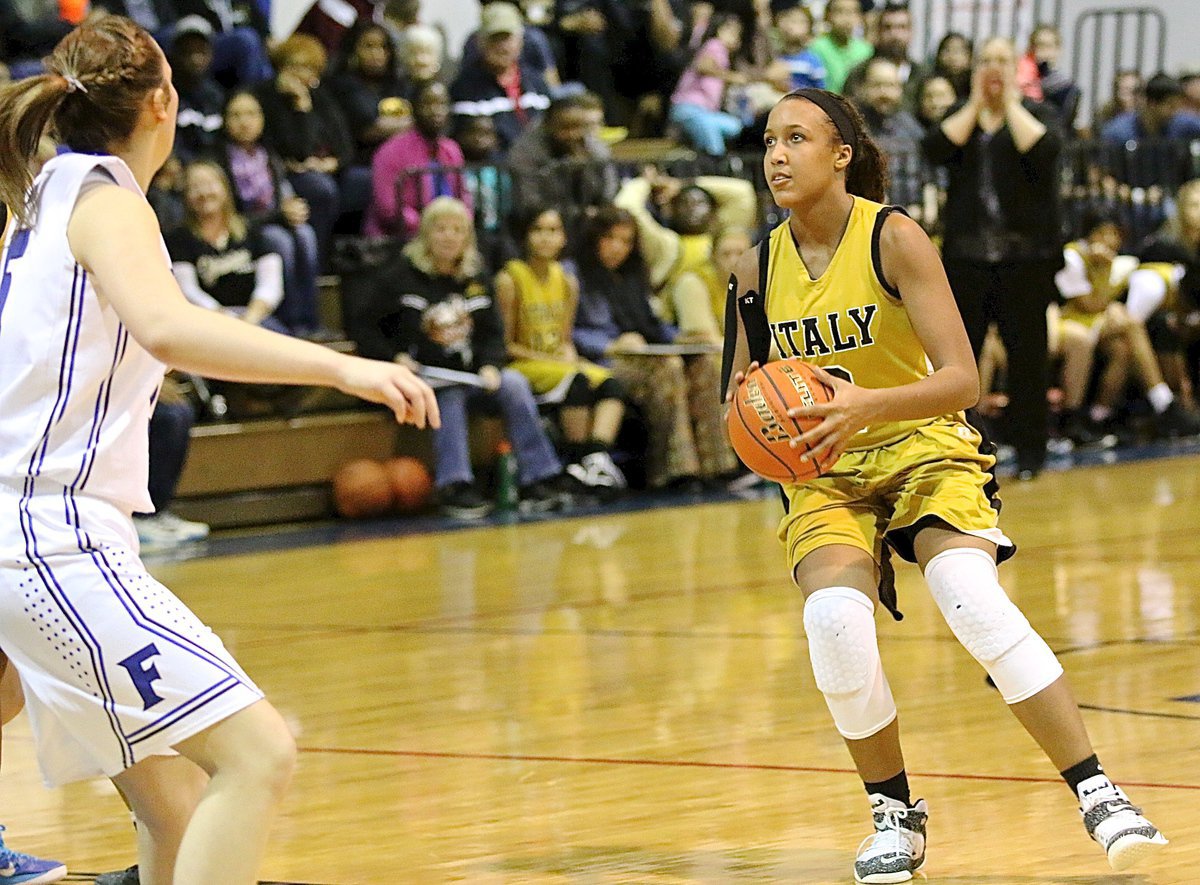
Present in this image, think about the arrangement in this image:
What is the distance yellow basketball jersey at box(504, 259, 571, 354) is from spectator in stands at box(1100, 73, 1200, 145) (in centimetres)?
532

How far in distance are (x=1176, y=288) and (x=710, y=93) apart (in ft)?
10.5

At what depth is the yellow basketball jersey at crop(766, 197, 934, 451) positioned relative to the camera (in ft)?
12.2

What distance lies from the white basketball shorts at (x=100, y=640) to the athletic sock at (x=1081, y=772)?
1.57 m

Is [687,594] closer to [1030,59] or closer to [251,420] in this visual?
[251,420]

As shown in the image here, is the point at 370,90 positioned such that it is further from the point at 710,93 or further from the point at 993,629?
the point at 993,629

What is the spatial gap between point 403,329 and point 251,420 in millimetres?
871

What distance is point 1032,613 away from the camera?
20.7ft

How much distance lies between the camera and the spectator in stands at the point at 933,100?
13094 mm

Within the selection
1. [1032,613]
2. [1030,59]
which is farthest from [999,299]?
[1030,59]

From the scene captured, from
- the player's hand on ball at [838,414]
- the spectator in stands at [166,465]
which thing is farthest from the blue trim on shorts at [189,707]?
the spectator in stands at [166,465]

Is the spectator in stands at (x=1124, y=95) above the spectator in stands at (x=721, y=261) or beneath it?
above

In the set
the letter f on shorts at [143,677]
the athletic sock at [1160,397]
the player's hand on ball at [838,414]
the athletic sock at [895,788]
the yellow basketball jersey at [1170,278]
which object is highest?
the player's hand on ball at [838,414]

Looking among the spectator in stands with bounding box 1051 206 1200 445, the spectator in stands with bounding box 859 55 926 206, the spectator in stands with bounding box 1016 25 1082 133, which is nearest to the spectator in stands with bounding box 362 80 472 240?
the spectator in stands with bounding box 859 55 926 206

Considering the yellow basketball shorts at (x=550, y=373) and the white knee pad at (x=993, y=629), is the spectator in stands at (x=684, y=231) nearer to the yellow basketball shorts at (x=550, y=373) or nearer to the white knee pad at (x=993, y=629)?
the yellow basketball shorts at (x=550, y=373)
